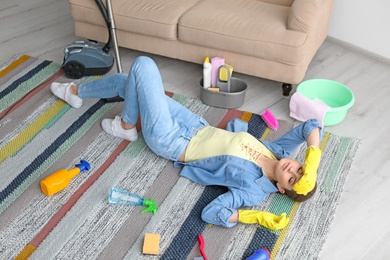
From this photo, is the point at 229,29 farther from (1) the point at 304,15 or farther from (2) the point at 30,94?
(2) the point at 30,94

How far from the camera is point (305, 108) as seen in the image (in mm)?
2693

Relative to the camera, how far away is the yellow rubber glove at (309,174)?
2084mm

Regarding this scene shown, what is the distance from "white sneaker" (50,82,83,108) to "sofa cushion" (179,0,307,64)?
0.68m

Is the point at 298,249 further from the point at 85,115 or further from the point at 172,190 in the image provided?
the point at 85,115

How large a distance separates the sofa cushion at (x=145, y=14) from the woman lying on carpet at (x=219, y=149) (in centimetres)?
52

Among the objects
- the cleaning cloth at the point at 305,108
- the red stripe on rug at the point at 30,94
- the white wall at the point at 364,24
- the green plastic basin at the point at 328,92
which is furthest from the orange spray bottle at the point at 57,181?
the white wall at the point at 364,24

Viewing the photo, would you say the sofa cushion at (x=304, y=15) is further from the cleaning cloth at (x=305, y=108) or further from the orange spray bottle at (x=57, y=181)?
the orange spray bottle at (x=57, y=181)

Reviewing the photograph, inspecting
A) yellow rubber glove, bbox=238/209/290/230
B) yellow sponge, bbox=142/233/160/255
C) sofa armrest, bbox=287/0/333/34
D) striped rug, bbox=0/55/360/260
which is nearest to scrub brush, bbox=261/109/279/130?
striped rug, bbox=0/55/360/260

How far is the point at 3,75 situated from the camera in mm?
3094

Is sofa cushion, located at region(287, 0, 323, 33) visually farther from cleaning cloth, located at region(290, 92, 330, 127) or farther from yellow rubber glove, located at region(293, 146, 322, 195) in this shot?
yellow rubber glove, located at region(293, 146, 322, 195)

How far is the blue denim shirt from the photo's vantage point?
2.14m

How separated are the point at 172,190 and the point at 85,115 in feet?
2.40

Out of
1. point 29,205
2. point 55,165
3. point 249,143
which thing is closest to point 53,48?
point 55,165

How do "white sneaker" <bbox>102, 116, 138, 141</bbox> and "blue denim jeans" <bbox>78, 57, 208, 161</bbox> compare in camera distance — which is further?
"white sneaker" <bbox>102, 116, 138, 141</bbox>
